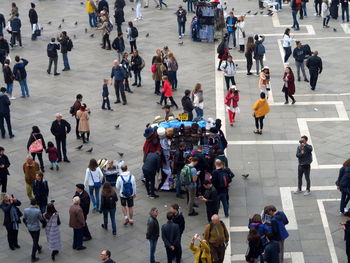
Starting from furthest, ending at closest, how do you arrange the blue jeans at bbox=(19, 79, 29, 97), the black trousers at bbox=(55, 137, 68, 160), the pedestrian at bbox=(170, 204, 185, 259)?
the blue jeans at bbox=(19, 79, 29, 97) → the black trousers at bbox=(55, 137, 68, 160) → the pedestrian at bbox=(170, 204, 185, 259)

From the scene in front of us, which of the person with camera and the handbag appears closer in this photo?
the person with camera

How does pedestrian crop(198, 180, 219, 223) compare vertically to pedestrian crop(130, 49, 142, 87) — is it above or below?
below

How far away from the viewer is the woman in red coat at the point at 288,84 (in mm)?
28656

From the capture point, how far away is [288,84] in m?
28.8

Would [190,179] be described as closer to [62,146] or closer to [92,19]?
[62,146]

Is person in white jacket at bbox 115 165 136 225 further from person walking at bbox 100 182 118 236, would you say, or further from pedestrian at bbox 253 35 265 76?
pedestrian at bbox 253 35 265 76

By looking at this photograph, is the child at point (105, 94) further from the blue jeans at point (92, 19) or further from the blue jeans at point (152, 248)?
the blue jeans at point (92, 19)

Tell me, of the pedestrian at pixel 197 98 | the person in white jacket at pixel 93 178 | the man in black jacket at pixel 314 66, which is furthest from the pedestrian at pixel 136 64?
the person in white jacket at pixel 93 178

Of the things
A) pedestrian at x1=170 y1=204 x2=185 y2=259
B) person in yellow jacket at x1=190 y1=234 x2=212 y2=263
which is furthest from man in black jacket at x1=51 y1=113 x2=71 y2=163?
person in yellow jacket at x1=190 y1=234 x2=212 y2=263

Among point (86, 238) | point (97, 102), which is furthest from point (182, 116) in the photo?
point (97, 102)

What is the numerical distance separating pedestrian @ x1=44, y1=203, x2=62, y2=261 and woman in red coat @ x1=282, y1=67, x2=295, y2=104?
39.0ft

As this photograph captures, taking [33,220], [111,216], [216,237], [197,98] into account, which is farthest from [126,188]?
[197,98]

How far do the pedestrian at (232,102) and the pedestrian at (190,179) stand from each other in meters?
5.91

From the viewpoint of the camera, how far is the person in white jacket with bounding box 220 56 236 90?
3033 centimetres
